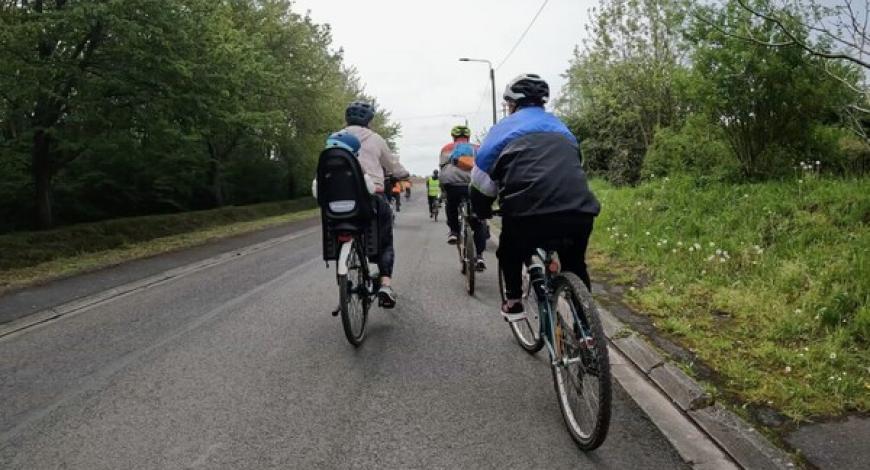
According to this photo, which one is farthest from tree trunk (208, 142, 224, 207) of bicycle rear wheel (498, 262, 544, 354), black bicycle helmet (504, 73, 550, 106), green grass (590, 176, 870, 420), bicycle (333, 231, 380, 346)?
black bicycle helmet (504, 73, 550, 106)

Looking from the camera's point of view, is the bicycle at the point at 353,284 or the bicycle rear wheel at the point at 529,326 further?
the bicycle at the point at 353,284

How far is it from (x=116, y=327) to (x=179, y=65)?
8.74 m

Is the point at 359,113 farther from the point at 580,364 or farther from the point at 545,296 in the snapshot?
the point at 580,364

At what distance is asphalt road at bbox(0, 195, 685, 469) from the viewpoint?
297 cm

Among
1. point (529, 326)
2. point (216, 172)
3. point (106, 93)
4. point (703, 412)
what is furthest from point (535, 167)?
point (216, 172)

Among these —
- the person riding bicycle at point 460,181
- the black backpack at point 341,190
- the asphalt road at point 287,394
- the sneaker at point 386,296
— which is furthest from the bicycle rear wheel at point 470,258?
the black backpack at point 341,190

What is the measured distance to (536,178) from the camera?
3.29 metres

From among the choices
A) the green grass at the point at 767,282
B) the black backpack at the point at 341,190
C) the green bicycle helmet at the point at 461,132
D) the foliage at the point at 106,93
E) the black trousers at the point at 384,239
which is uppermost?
the foliage at the point at 106,93

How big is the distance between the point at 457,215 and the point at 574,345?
5251 mm

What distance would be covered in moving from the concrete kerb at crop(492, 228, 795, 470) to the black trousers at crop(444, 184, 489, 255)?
2.65 m

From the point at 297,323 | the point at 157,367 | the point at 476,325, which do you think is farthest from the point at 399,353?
the point at 157,367

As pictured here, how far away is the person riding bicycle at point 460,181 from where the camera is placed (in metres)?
6.89

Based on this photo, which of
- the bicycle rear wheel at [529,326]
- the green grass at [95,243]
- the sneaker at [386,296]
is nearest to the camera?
the bicycle rear wheel at [529,326]

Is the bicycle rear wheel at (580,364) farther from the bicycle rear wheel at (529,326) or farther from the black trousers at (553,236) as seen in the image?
the bicycle rear wheel at (529,326)
